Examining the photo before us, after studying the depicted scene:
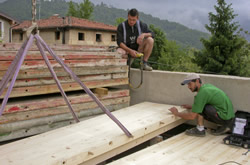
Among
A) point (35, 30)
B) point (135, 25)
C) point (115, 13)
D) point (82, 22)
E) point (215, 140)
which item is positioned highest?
point (115, 13)

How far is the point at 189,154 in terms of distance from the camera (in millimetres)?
3910

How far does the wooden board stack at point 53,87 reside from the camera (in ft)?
13.6

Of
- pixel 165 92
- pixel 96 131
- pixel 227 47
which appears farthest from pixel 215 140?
pixel 227 47

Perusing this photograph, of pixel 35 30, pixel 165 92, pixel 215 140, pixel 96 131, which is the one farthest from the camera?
pixel 165 92

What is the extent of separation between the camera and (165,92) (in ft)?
19.2

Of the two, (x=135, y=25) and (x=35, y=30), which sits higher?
(x=135, y=25)

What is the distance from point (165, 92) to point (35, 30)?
3.47 metres

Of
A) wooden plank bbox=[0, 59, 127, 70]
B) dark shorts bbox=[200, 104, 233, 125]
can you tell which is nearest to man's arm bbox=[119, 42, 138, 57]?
wooden plank bbox=[0, 59, 127, 70]

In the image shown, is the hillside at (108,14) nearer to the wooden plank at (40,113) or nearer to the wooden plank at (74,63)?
the wooden plank at (74,63)

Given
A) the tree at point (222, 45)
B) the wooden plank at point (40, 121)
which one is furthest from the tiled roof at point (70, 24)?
the wooden plank at point (40, 121)

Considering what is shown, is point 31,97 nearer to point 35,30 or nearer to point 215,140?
point 35,30

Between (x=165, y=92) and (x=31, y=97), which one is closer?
(x=31, y=97)

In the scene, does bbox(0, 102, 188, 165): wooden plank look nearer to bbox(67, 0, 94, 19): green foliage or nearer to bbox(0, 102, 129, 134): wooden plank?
bbox(0, 102, 129, 134): wooden plank

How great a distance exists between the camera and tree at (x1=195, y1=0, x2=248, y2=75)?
25531 millimetres
